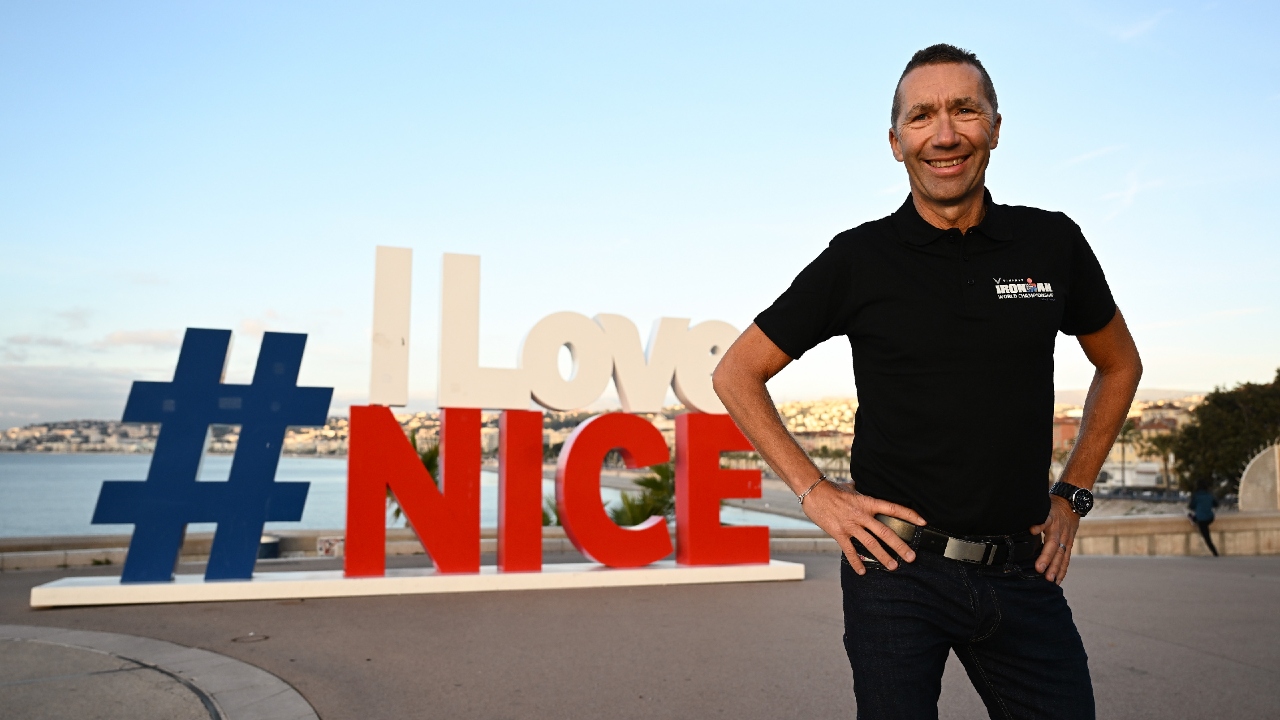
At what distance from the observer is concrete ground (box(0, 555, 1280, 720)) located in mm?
5910

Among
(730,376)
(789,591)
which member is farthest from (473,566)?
(730,376)

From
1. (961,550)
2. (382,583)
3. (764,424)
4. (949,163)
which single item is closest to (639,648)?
(382,583)

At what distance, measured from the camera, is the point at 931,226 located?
231 centimetres

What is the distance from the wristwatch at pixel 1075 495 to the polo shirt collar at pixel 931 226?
0.72 meters

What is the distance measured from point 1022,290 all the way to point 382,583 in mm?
9453

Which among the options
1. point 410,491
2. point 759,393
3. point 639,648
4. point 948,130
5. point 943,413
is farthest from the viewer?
point 410,491

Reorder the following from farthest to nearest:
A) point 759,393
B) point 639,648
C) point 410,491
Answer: point 410,491
point 639,648
point 759,393

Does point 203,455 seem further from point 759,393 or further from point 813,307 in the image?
point 813,307

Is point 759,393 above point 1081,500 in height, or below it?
above

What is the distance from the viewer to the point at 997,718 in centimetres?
235

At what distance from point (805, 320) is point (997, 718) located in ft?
3.55

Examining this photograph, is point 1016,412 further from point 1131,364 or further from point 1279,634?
point 1279,634

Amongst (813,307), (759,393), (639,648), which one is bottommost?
(639,648)

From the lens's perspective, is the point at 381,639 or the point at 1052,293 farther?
the point at 381,639
